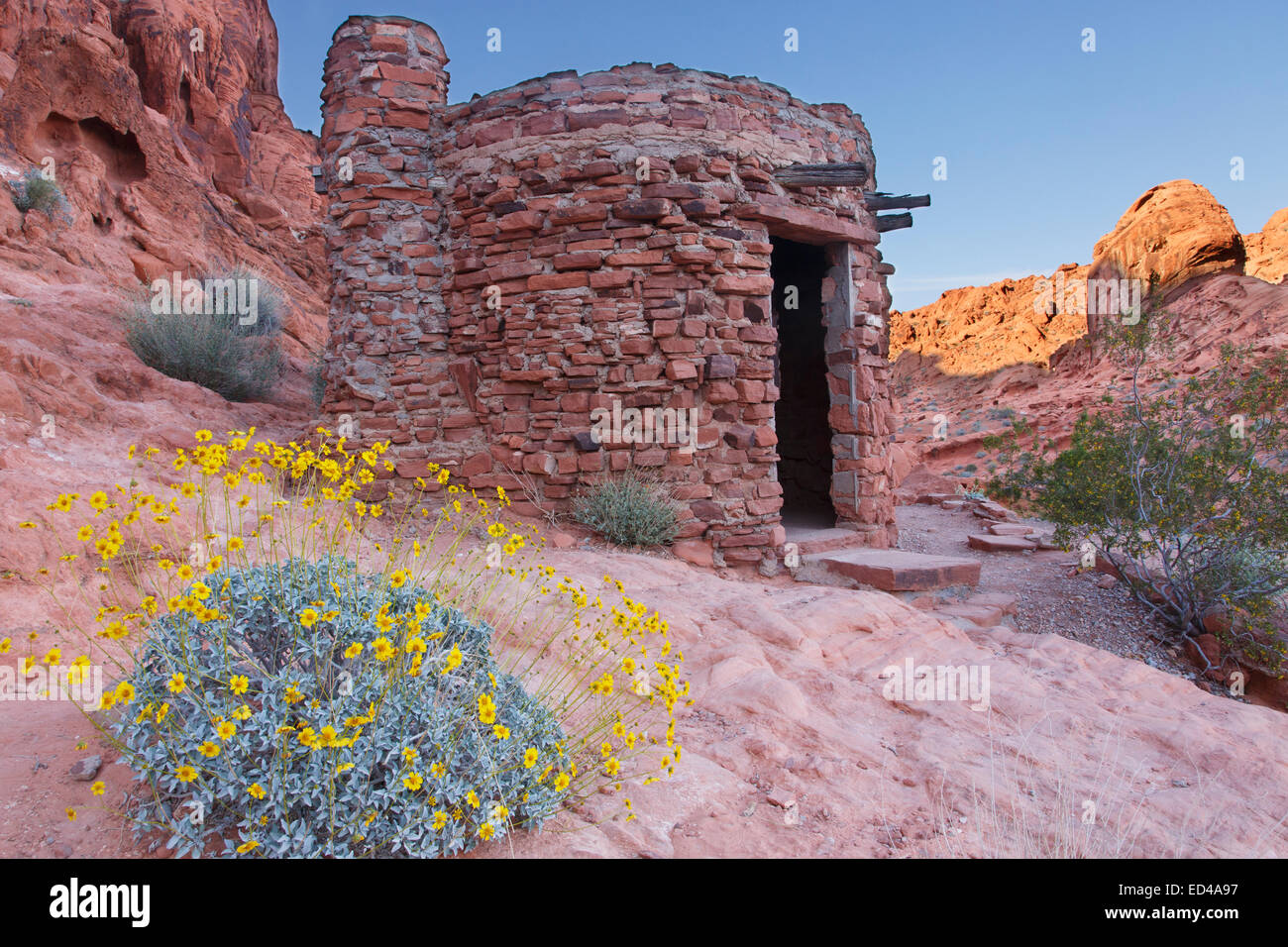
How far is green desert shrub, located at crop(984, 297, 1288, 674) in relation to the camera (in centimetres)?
612

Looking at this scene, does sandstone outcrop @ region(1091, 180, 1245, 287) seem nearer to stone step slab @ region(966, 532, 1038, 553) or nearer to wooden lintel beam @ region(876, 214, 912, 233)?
stone step slab @ region(966, 532, 1038, 553)

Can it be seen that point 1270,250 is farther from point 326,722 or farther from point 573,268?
point 326,722

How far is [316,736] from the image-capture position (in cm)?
175

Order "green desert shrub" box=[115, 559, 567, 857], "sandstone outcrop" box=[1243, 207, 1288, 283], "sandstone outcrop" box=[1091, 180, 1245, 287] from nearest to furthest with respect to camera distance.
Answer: "green desert shrub" box=[115, 559, 567, 857] < "sandstone outcrop" box=[1091, 180, 1245, 287] < "sandstone outcrop" box=[1243, 207, 1288, 283]

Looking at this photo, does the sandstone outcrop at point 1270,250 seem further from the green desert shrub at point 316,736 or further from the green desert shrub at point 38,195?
the green desert shrub at point 38,195

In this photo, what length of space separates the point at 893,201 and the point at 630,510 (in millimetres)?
4500

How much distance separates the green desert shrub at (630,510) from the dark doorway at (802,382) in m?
3.49

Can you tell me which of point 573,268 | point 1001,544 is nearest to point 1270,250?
point 1001,544

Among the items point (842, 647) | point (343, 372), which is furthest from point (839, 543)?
point (343, 372)

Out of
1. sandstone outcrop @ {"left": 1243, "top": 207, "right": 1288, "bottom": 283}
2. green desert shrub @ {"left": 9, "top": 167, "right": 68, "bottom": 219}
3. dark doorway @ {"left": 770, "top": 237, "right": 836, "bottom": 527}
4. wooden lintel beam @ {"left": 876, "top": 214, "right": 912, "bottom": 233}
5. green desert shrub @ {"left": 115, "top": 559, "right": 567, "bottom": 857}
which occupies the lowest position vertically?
green desert shrub @ {"left": 115, "top": 559, "right": 567, "bottom": 857}

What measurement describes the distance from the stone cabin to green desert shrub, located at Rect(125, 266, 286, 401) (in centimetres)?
207

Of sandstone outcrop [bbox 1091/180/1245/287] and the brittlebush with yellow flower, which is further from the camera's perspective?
sandstone outcrop [bbox 1091/180/1245/287]

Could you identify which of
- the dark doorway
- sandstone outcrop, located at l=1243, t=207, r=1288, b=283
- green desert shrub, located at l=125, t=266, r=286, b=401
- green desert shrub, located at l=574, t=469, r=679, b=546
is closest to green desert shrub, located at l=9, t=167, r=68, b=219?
green desert shrub, located at l=125, t=266, r=286, b=401

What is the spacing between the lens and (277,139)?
66.3 feet
